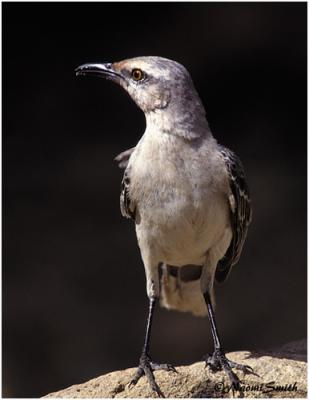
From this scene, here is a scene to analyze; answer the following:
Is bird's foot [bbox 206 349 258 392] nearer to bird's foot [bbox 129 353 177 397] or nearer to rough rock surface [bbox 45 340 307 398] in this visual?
rough rock surface [bbox 45 340 307 398]

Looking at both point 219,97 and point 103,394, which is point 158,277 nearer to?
point 103,394

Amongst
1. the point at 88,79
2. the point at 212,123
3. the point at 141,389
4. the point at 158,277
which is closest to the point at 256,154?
the point at 212,123

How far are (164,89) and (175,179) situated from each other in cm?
61

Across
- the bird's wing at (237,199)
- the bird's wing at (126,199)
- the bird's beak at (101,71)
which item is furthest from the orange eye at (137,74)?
the bird's wing at (237,199)

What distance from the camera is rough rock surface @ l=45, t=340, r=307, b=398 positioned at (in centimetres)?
571

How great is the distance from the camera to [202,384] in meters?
5.80

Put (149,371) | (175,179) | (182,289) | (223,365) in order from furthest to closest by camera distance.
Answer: (182,289)
(223,365)
(149,371)
(175,179)

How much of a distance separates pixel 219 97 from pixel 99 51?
1821mm

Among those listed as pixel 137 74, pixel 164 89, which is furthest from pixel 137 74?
pixel 164 89

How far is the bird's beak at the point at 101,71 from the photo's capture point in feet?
19.8

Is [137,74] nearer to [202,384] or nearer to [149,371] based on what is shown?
[149,371]

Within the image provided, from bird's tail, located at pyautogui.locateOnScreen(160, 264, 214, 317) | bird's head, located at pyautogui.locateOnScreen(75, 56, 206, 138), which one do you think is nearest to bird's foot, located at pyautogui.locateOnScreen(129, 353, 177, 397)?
bird's tail, located at pyautogui.locateOnScreen(160, 264, 214, 317)

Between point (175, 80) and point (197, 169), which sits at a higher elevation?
point (175, 80)

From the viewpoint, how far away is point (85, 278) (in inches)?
434
